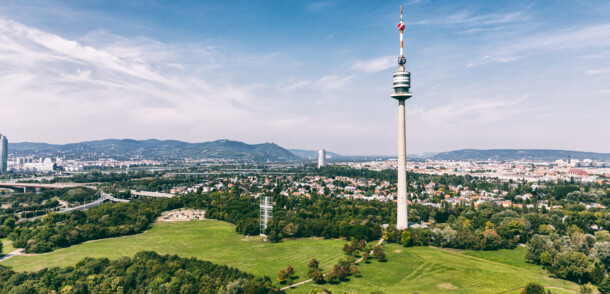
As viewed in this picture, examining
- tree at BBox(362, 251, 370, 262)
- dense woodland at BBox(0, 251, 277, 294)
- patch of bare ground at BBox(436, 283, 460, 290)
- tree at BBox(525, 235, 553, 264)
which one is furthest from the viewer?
tree at BBox(362, 251, 370, 262)

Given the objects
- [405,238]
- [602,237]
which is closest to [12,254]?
[405,238]

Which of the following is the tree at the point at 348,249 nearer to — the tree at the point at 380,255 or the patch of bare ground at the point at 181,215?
the tree at the point at 380,255

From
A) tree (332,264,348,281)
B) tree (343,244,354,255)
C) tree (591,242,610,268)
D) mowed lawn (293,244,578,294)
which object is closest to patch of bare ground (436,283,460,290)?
mowed lawn (293,244,578,294)

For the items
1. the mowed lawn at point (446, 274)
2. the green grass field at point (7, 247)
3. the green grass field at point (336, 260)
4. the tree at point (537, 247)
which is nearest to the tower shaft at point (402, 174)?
the green grass field at point (336, 260)

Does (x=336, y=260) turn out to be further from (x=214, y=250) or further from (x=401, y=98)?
(x=401, y=98)

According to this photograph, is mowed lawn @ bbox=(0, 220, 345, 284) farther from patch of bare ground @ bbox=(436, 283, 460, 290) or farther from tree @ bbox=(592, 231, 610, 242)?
tree @ bbox=(592, 231, 610, 242)

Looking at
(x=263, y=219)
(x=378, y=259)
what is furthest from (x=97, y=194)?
(x=378, y=259)
